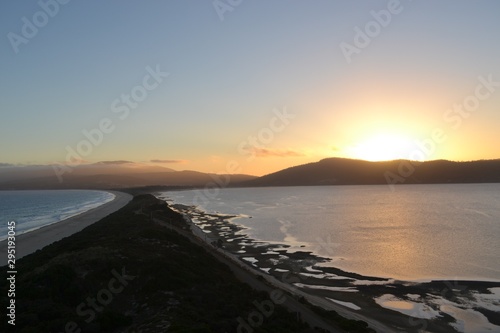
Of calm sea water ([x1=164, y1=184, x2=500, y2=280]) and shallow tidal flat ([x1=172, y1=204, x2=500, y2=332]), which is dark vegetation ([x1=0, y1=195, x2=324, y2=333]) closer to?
shallow tidal flat ([x1=172, y1=204, x2=500, y2=332])

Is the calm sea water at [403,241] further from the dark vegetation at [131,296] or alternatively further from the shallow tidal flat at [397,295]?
the dark vegetation at [131,296]

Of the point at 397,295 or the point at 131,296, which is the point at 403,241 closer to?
the point at 397,295

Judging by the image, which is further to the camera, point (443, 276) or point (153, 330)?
point (443, 276)

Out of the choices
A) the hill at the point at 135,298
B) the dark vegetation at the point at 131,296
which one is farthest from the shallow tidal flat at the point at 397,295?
the dark vegetation at the point at 131,296

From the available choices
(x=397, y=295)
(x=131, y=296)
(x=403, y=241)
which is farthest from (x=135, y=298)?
(x=403, y=241)

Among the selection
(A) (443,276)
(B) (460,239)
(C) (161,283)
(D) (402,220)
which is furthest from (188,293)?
(D) (402,220)

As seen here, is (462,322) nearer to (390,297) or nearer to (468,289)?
(390,297)
